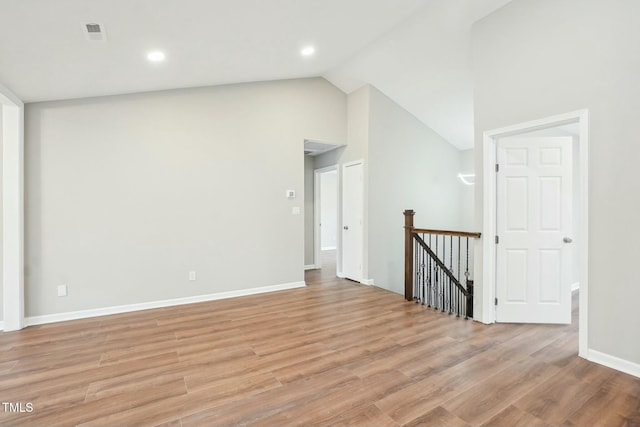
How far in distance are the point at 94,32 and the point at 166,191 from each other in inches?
79.4

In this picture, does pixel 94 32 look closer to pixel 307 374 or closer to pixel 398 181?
pixel 307 374

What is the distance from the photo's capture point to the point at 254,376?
234cm

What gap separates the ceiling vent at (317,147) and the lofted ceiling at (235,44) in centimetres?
109

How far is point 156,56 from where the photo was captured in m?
3.09

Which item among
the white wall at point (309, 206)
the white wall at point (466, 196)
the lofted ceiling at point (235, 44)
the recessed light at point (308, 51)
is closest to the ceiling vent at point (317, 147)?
the white wall at point (309, 206)

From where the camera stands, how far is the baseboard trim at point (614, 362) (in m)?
2.31

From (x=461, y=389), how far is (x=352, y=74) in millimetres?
4428

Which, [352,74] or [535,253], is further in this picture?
[352,74]

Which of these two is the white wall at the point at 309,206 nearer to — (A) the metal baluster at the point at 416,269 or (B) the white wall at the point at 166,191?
(B) the white wall at the point at 166,191

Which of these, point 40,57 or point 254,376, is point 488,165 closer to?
point 254,376

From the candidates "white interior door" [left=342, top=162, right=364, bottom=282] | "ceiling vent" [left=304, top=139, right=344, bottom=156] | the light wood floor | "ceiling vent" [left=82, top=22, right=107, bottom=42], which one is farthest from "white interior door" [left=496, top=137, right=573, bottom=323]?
"ceiling vent" [left=82, top=22, right=107, bottom=42]

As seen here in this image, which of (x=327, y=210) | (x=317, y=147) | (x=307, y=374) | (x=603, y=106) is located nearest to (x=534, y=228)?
(x=603, y=106)

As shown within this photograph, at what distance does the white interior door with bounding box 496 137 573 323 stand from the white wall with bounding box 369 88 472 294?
2042 mm

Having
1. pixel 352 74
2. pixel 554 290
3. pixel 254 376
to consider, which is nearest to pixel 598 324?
pixel 554 290
